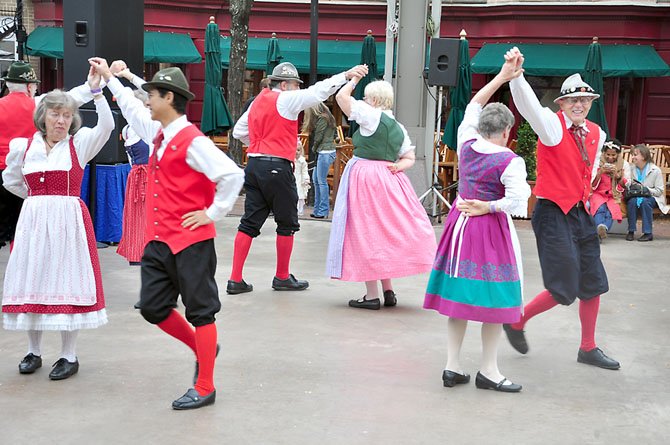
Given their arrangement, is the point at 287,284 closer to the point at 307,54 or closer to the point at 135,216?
the point at 135,216

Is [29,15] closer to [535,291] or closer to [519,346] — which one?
[535,291]

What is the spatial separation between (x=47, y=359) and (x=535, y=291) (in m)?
4.68

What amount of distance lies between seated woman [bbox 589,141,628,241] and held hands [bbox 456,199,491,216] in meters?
7.04

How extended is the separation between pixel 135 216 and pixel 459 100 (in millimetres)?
8293

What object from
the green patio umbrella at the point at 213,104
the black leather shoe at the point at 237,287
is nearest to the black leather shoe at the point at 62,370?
the black leather shoe at the point at 237,287

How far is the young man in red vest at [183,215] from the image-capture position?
490 cm

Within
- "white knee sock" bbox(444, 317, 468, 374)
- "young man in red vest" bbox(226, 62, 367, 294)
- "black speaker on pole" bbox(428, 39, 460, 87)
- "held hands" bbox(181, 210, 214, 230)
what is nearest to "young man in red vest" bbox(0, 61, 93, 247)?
"young man in red vest" bbox(226, 62, 367, 294)

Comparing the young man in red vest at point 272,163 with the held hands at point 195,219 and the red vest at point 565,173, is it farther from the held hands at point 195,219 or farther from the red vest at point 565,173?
the held hands at point 195,219

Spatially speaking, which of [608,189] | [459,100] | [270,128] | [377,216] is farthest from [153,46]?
[377,216]

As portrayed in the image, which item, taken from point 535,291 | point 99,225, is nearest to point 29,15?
point 99,225

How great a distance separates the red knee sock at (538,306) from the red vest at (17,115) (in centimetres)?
429

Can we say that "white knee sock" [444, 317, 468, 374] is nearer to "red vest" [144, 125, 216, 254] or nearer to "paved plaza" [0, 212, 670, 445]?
"paved plaza" [0, 212, 670, 445]

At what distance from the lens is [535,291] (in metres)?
8.95

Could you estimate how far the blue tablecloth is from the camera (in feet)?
33.4
